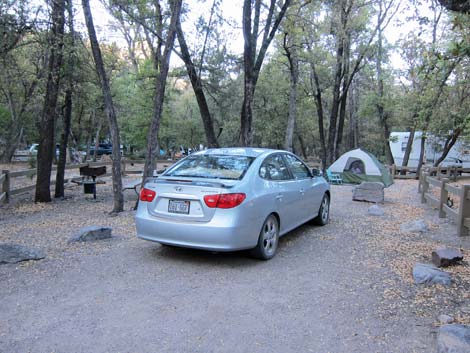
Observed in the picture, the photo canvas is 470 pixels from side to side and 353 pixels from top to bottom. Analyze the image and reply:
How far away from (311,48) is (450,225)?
13.0 m

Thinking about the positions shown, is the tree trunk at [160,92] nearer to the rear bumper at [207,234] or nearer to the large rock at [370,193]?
the rear bumper at [207,234]

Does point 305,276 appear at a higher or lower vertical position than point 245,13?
lower

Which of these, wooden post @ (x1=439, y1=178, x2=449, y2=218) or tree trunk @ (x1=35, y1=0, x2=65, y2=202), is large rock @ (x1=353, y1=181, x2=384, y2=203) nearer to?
wooden post @ (x1=439, y1=178, x2=449, y2=218)

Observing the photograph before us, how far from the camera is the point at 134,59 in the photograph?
1049 inches

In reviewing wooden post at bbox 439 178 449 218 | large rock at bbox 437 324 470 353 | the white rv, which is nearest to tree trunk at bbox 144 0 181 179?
wooden post at bbox 439 178 449 218

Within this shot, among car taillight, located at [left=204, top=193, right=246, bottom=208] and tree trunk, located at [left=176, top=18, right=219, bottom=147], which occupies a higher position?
tree trunk, located at [left=176, top=18, right=219, bottom=147]

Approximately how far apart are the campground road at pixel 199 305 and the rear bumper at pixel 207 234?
0.33m

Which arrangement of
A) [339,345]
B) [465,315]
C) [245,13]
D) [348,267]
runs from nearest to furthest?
[339,345] → [465,315] → [348,267] → [245,13]

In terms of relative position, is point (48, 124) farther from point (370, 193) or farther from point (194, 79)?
point (370, 193)

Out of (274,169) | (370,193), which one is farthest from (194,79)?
(274,169)

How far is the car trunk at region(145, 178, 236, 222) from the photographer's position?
4.43 metres

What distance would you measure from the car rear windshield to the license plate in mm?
545

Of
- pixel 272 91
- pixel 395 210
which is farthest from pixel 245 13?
pixel 272 91

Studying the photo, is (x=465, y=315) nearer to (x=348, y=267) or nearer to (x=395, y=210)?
(x=348, y=267)
